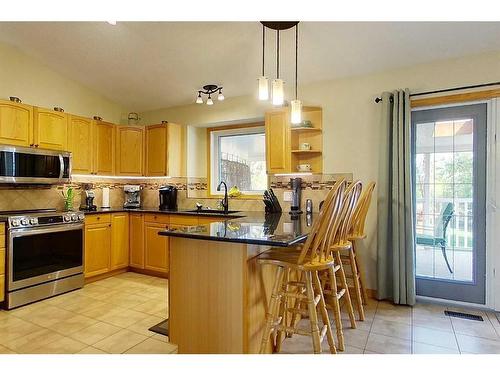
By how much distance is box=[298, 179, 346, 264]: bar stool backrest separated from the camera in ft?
6.07

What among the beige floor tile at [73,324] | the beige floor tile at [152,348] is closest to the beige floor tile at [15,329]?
the beige floor tile at [73,324]

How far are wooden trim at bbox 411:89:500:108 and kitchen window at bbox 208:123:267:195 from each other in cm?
188

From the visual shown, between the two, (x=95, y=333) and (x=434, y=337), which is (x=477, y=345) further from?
(x=95, y=333)

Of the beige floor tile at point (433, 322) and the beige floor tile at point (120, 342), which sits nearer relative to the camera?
the beige floor tile at point (120, 342)

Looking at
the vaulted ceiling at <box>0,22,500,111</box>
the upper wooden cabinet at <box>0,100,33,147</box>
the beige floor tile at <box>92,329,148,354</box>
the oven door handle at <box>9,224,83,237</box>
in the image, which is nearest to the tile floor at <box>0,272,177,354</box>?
the beige floor tile at <box>92,329,148,354</box>

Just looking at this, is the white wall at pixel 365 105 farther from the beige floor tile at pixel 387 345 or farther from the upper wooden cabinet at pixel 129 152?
the upper wooden cabinet at pixel 129 152

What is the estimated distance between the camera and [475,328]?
8.43ft

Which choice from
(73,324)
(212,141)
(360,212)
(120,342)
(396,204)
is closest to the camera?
(120,342)

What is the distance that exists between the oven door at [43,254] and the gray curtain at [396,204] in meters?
3.28

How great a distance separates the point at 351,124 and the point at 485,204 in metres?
1.44

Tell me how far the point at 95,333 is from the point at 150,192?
8.55 feet

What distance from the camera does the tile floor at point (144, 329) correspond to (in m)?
2.26

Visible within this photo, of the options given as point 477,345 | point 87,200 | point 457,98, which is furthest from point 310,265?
point 87,200
